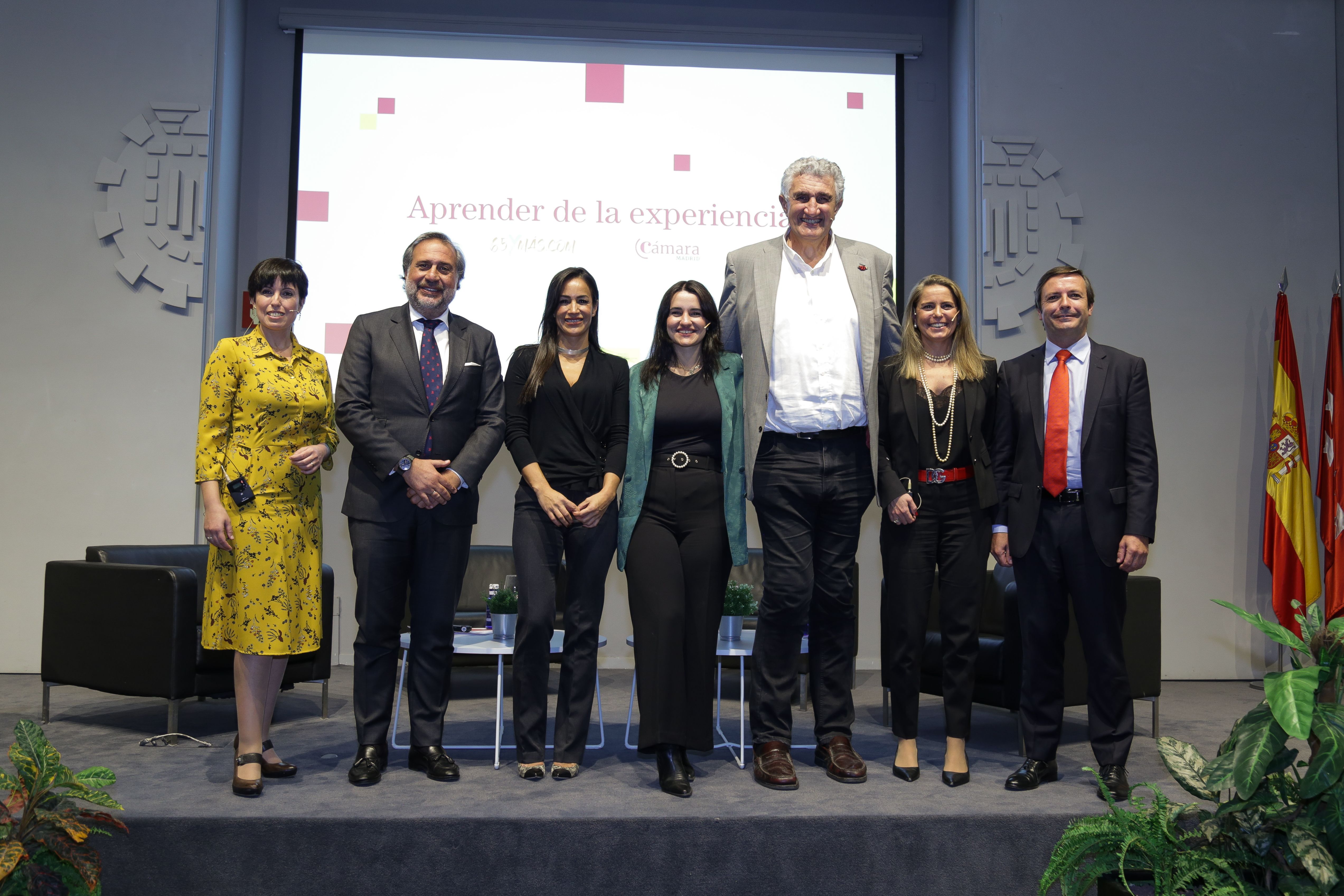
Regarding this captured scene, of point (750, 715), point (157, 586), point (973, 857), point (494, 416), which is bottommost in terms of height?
point (973, 857)

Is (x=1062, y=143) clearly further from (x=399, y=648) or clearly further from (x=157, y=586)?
(x=157, y=586)

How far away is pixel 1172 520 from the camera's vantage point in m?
5.45

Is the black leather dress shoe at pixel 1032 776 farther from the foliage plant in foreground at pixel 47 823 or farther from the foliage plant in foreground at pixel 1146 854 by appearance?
the foliage plant in foreground at pixel 47 823

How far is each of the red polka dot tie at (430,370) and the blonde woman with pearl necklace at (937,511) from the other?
4.40 ft

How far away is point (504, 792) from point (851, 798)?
3.11 ft

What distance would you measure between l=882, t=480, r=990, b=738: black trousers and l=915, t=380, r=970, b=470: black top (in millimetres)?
65

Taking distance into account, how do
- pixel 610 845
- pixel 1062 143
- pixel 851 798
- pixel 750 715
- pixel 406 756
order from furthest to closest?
pixel 1062 143 → pixel 406 756 → pixel 750 715 → pixel 851 798 → pixel 610 845

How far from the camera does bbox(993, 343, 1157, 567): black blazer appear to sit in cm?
278

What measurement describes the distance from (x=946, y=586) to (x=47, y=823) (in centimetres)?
234

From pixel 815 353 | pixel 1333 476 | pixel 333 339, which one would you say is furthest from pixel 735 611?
pixel 1333 476

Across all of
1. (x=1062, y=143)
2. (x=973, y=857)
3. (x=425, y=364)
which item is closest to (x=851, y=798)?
(x=973, y=857)

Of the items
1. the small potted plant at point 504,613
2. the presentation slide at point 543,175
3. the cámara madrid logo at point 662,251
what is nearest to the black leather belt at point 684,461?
the small potted plant at point 504,613

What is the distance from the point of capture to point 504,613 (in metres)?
3.33

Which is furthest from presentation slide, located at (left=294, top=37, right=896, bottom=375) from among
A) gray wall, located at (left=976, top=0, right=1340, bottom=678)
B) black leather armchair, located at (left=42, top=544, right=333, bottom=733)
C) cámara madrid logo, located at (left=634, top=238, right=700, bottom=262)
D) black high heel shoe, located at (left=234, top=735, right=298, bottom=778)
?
black high heel shoe, located at (left=234, top=735, right=298, bottom=778)
